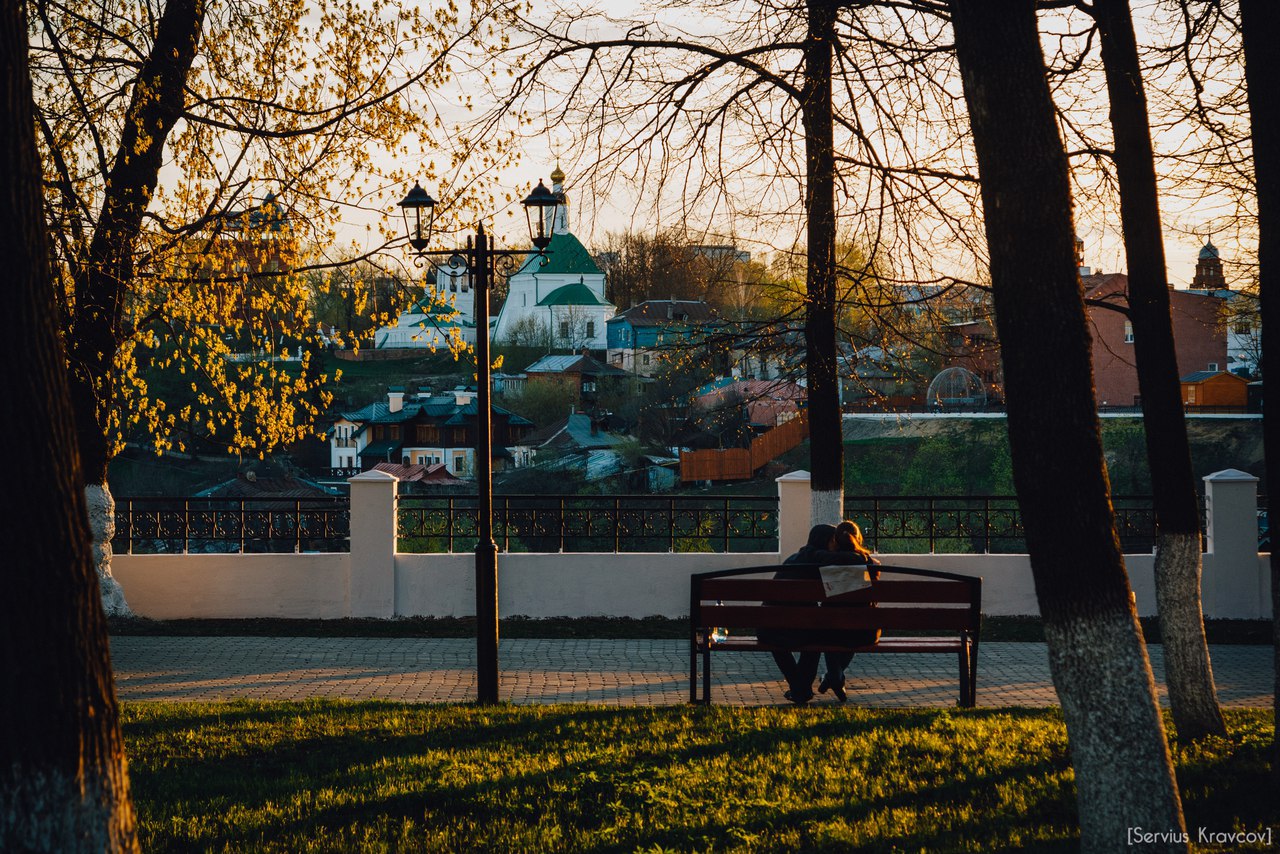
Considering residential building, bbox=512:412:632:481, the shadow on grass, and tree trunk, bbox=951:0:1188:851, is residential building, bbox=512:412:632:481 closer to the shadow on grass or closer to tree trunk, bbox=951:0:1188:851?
the shadow on grass

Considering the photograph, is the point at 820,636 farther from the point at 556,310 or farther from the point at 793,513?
the point at 556,310

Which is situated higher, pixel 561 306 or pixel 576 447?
pixel 561 306

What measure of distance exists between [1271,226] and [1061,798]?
2826 millimetres

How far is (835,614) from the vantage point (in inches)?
322

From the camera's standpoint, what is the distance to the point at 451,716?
25.0ft

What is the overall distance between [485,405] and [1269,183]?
484 centimetres

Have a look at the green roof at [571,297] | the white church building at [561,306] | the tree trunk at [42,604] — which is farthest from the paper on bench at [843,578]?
the green roof at [571,297]

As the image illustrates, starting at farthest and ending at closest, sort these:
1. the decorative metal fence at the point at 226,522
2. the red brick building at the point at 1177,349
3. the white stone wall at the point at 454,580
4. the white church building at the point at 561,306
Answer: the white church building at the point at 561,306
the red brick building at the point at 1177,349
the decorative metal fence at the point at 226,522
the white stone wall at the point at 454,580

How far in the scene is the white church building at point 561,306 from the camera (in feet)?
357

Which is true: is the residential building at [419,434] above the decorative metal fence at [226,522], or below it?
above

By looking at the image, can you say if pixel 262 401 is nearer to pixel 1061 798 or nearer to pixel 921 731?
pixel 921 731

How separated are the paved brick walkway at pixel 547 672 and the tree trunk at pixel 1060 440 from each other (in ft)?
14.4

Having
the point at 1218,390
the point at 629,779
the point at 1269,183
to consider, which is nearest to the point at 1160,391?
the point at 1269,183

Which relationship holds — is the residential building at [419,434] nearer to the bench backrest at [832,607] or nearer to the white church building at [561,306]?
the white church building at [561,306]
